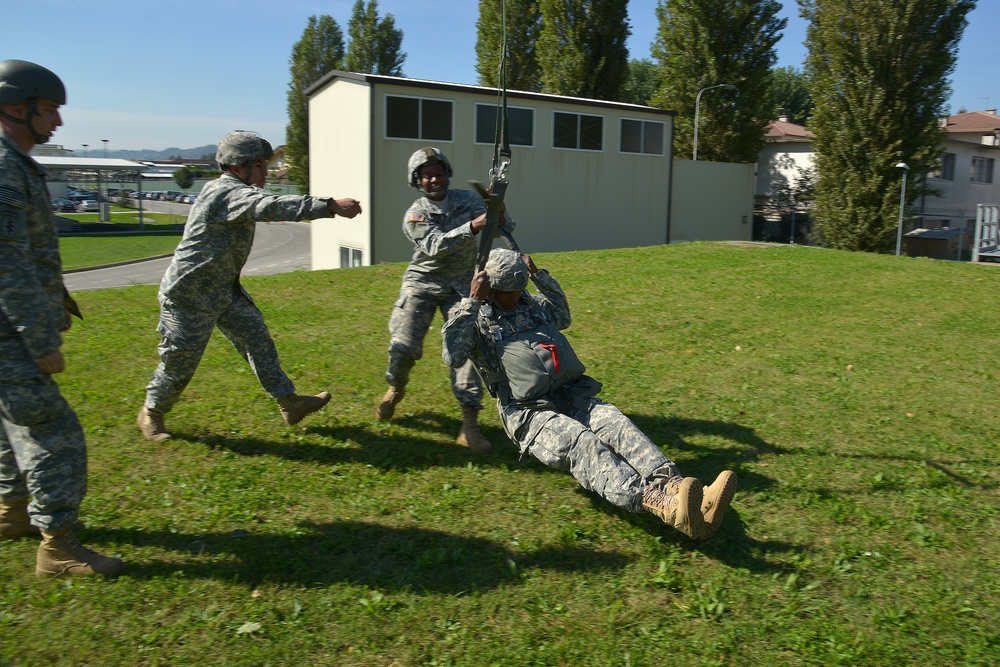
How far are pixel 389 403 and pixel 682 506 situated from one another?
9.16 ft

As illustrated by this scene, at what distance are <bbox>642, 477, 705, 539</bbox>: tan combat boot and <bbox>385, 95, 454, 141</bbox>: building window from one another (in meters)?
20.4

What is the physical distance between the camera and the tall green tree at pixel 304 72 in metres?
54.7

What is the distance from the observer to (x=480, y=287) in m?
4.75

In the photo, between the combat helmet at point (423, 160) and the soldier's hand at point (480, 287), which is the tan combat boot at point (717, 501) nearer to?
the soldier's hand at point (480, 287)

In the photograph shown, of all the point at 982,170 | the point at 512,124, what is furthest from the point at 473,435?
the point at 982,170

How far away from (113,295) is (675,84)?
2965 cm

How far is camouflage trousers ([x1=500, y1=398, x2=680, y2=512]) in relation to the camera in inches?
162

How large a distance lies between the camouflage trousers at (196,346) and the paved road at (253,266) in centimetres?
1905

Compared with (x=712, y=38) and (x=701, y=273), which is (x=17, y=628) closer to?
(x=701, y=273)

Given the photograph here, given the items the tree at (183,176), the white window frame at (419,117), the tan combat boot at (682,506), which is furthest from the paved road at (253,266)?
the tree at (183,176)

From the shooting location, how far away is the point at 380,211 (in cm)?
2308

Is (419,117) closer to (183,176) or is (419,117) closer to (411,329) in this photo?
(411,329)

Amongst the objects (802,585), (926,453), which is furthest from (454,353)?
(926,453)

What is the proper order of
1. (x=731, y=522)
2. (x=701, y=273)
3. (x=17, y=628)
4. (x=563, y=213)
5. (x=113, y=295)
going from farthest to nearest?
1. (x=563, y=213)
2. (x=701, y=273)
3. (x=113, y=295)
4. (x=731, y=522)
5. (x=17, y=628)
